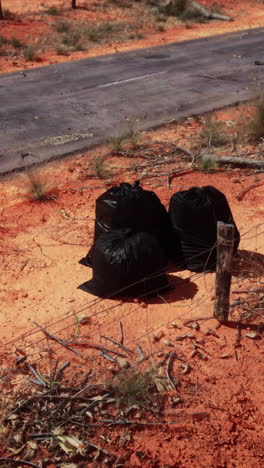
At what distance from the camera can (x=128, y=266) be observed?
18.2ft

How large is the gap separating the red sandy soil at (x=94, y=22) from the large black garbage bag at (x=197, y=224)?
10.8m

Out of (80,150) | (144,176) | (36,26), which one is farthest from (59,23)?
(144,176)

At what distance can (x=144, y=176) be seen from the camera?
28.3ft

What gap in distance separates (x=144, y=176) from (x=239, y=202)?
5.24 ft

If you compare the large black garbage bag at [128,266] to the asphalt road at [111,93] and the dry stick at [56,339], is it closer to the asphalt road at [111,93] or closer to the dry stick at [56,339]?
the dry stick at [56,339]

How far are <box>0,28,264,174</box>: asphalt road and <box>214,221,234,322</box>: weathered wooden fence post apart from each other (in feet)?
16.3

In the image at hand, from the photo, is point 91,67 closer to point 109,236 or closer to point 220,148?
point 220,148

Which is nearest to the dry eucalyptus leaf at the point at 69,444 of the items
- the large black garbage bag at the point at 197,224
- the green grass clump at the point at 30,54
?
the large black garbage bag at the point at 197,224

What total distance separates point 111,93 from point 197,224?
7641mm

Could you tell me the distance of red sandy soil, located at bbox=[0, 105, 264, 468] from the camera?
4.11 meters

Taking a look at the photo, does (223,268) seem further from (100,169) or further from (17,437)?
(100,169)

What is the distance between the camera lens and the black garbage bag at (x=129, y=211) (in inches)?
239

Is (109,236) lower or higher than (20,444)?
higher

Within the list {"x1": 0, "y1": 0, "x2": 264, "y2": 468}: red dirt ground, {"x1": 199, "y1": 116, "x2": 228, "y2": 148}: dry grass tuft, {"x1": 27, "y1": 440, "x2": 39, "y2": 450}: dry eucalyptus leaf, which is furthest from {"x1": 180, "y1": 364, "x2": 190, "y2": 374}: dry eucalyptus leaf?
{"x1": 199, "y1": 116, "x2": 228, "y2": 148}: dry grass tuft
